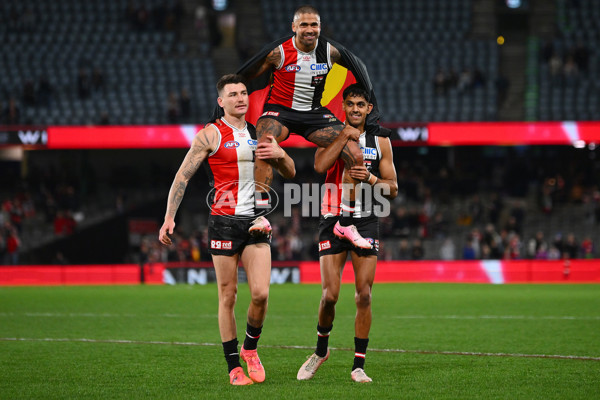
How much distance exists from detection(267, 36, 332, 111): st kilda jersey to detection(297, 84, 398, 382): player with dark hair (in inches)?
13.9

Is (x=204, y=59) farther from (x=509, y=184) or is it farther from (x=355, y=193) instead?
(x=355, y=193)

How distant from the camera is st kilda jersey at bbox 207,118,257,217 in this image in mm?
6926

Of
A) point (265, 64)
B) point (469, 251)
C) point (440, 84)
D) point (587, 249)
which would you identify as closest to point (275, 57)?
point (265, 64)

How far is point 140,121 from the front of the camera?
81.0ft

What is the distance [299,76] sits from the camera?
7289 millimetres

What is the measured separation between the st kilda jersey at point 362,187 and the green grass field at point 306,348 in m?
1.47

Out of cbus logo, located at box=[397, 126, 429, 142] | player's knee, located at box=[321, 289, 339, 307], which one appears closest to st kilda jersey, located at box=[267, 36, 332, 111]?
player's knee, located at box=[321, 289, 339, 307]

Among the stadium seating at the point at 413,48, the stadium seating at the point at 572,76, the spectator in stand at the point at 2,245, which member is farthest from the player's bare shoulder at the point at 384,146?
the spectator in stand at the point at 2,245

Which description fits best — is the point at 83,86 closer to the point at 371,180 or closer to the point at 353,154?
the point at 353,154

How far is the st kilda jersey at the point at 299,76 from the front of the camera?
726cm

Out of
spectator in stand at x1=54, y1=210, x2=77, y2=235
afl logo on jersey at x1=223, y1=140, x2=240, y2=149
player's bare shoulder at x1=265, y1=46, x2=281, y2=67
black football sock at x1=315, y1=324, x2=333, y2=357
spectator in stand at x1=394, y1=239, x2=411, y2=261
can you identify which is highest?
player's bare shoulder at x1=265, y1=46, x2=281, y2=67

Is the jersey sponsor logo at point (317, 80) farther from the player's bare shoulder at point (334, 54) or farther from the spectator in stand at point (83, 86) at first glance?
the spectator in stand at point (83, 86)

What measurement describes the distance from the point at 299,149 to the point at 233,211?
1941 cm

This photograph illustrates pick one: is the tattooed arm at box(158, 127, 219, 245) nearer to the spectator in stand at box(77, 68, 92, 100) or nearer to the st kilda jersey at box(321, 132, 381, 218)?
the st kilda jersey at box(321, 132, 381, 218)
